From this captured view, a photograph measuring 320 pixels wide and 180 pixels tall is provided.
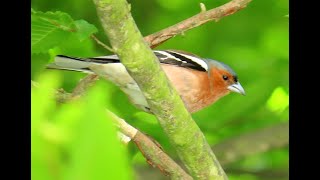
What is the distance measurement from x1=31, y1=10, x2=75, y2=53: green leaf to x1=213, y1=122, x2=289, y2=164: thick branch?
965 mm

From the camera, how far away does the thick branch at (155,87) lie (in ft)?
2.30

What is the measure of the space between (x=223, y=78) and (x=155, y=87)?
4.24 feet

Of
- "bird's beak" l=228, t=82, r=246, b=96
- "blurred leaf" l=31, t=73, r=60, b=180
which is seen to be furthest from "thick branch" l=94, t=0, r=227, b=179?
"bird's beak" l=228, t=82, r=246, b=96

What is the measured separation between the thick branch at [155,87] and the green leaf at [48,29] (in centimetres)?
57

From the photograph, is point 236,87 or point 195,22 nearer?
point 195,22

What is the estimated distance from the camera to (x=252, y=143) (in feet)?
8.05

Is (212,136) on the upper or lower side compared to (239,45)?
lower

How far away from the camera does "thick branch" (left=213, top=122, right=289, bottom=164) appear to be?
2.40m

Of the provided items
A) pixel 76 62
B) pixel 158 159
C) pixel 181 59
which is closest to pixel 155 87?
pixel 158 159

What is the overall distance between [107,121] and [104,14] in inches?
15.4

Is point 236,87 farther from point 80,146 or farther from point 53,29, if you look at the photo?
point 80,146

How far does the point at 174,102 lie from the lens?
884 millimetres
